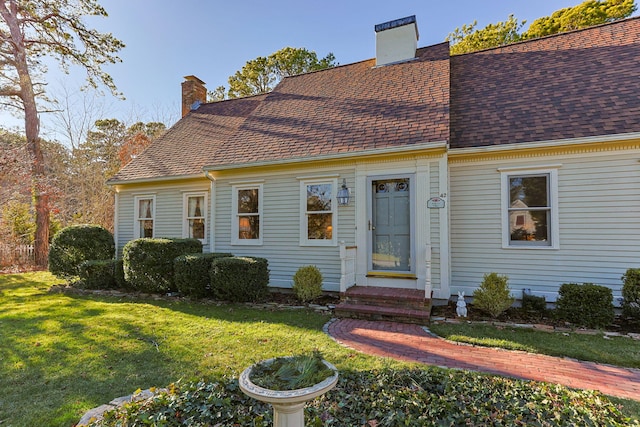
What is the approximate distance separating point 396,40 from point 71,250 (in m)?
11.8

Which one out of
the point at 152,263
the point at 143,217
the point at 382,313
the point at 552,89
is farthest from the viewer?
the point at 143,217

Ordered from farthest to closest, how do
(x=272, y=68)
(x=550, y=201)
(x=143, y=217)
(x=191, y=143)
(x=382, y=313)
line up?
(x=272, y=68) < (x=191, y=143) < (x=143, y=217) < (x=550, y=201) < (x=382, y=313)

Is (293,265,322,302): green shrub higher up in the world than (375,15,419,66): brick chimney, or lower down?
lower down

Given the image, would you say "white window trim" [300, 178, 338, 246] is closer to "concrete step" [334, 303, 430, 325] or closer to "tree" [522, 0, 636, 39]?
"concrete step" [334, 303, 430, 325]

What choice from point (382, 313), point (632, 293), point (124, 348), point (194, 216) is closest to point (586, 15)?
point (632, 293)

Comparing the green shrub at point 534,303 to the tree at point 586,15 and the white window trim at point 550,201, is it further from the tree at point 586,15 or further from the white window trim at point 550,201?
the tree at point 586,15

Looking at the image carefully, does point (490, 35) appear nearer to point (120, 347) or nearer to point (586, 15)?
point (586, 15)

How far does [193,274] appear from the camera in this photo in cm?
686

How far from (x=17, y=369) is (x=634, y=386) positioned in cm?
698

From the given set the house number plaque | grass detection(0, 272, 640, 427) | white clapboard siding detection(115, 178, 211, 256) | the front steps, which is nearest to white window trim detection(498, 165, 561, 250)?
the house number plaque

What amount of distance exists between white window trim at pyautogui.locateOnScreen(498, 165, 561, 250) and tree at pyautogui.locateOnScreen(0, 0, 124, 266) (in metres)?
15.3

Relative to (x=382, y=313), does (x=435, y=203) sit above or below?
above

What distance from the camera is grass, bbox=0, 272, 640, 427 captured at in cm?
306

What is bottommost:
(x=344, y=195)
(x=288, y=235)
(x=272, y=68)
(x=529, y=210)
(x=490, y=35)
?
(x=288, y=235)
